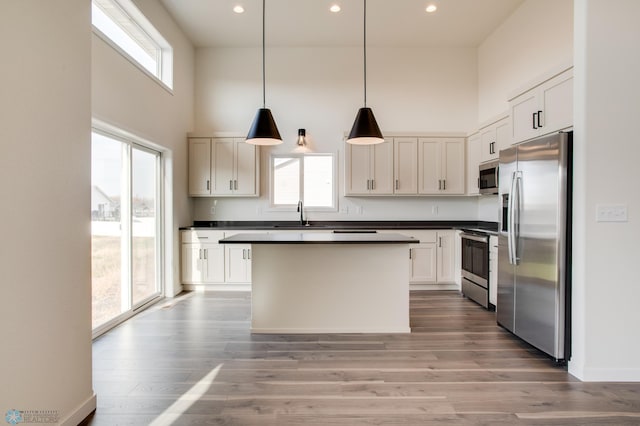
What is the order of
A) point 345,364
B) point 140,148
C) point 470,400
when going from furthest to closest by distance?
point 140,148
point 345,364
point 470,400

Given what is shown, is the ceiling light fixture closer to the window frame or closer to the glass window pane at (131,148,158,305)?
the window frame

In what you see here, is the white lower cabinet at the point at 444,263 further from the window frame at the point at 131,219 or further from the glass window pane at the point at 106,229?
the glass window pane at the point at 106,229

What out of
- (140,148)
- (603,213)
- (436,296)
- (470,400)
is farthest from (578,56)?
(140,148)

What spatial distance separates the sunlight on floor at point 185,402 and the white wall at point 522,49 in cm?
364

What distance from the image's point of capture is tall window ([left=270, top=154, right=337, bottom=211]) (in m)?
5.36

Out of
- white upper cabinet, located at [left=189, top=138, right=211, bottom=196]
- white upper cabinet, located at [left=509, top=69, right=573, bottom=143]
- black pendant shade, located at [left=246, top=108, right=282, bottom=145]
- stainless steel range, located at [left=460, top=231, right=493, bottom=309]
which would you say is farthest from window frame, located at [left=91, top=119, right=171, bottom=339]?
stainless steel range, located at [left=460, top=231, right=493, bottom=309]

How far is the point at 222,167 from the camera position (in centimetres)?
506

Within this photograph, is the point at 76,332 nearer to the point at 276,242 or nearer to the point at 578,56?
Result: the point at 276,242

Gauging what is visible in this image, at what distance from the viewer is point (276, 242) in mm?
2969

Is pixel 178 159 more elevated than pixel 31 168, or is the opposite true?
pixel 178 159

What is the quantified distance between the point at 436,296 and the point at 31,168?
14.6 feet

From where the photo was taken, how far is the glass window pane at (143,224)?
151 inches

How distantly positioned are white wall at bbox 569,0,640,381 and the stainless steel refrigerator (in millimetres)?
123

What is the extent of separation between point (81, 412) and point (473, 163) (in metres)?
5.10
